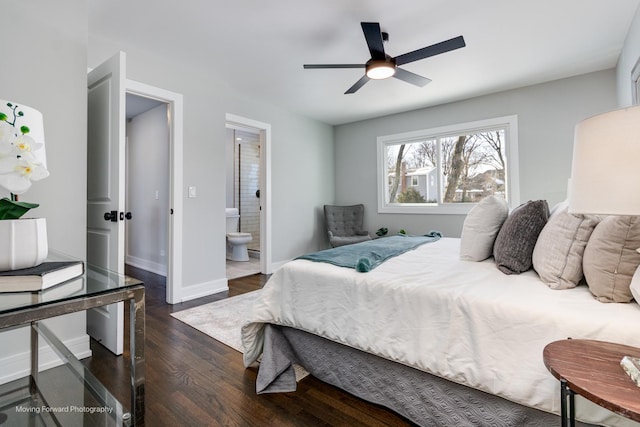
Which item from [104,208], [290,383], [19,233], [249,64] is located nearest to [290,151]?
[249,64]

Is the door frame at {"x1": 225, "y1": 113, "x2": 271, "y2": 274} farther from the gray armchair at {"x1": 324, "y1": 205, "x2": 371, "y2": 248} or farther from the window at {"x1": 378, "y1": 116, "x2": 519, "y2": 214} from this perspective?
the window at {"x1": 378, "y1": 116, "x2": 519, "y2": 214}

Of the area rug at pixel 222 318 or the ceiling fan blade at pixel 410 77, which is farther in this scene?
the ceiling fan blade at pixel 410 77

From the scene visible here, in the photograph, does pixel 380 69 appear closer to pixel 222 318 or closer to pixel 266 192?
pixel 266 192

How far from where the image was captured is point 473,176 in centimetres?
425

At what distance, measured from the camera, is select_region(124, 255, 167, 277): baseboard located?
4363mm

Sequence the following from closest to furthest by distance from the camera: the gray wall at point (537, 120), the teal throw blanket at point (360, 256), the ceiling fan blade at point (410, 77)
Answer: the teal throw blanket at point (360, 256) < the ceiling fan blade at point (410, 77) < the gray wall at point (537, 120)

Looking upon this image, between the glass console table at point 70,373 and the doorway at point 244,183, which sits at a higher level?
the doorway at point 244,183

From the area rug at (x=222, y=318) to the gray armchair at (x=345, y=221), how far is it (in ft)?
6.67

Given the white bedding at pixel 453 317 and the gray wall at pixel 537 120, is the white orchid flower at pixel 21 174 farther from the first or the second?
the gray wall at pixel 537 120

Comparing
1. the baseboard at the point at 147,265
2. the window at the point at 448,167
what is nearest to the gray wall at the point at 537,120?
the window at the point at 448,167

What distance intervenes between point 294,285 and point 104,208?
4.96 feet

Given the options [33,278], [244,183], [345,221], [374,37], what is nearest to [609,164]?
[33,278]

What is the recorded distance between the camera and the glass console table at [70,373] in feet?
2.49

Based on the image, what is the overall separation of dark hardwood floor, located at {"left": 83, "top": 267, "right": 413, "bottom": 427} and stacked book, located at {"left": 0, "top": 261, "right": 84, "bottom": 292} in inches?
36.8
